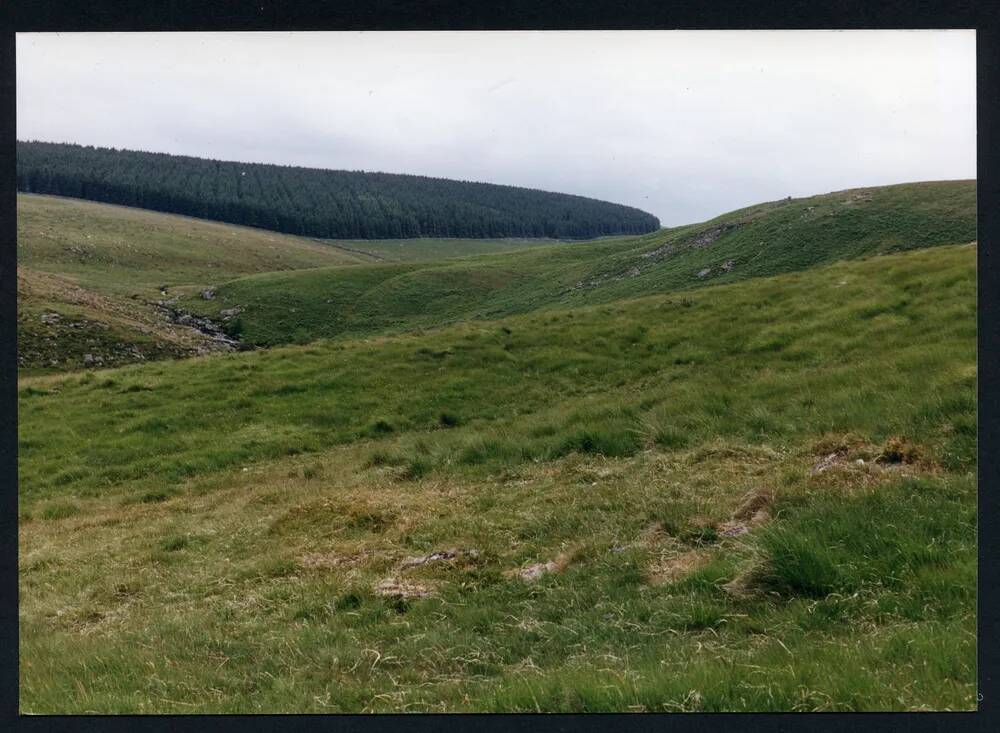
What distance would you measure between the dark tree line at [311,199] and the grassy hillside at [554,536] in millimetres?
83349

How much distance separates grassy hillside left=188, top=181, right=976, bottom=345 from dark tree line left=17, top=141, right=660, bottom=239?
118ft

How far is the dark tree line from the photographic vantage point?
106438 mm

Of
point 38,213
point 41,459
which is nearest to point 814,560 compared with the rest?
point 41,459

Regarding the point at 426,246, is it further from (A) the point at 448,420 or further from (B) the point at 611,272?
(A) the point at 448,420

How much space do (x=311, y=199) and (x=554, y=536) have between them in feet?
435

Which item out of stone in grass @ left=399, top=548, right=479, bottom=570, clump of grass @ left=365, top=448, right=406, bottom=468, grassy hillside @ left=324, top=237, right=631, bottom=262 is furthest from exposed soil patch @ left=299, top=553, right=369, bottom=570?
grassy hillside @ left=324, top=237, right=631, bottom=262

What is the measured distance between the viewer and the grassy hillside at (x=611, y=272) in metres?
39.2

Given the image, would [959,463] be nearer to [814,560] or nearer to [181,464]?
[814,560]

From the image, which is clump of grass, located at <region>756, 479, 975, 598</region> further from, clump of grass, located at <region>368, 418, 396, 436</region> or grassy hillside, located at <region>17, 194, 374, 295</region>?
grassy hillside, located at <region>17, 194, 374, 295</region>

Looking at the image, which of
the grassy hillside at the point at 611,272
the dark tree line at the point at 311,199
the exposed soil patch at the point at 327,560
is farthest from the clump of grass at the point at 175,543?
the dark tree line at the point at 311,199

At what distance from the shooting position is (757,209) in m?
58.1

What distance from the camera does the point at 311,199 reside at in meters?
130

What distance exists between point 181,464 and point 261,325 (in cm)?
3780
